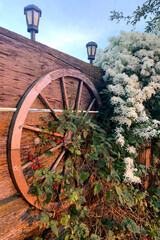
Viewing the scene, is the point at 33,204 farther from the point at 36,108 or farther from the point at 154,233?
the point at 154,233

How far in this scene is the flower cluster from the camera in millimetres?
2281

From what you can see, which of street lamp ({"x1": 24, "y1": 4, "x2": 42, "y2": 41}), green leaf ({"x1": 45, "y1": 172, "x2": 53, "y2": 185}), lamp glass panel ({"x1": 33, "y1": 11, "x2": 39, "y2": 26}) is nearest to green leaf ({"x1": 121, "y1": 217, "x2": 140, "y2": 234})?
green leaf ({"x1": 45, "y1": 172, "x2": 53, "y2": 185})

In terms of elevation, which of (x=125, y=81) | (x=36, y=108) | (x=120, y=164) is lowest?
(x=120, y=164)

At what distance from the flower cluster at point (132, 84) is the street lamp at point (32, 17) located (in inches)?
55.1

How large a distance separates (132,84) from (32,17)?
211 centimetres

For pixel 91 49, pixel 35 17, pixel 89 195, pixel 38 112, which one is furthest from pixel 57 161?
pixel 91 49

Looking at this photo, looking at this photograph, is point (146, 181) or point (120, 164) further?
point (146, 181)

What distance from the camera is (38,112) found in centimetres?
182

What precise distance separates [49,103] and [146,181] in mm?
2281

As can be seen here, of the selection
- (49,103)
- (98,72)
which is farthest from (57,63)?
(98,72)

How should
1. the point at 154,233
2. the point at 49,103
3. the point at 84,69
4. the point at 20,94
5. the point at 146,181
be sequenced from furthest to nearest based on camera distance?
the point at 146,181
the point at 84,69
the point at 154,233
the point at 49,103
the point at 20,94

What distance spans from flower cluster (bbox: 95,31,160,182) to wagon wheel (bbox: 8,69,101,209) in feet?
1.63

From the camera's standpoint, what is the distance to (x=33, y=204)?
5.59 ft

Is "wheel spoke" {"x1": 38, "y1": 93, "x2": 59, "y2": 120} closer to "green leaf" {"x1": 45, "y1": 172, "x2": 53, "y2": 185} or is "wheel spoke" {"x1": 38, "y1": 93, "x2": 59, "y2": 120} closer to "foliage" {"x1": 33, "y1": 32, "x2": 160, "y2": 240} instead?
"foliage" {"x1": 33, "y1": 32, "x2": 160, "y2": 240}
